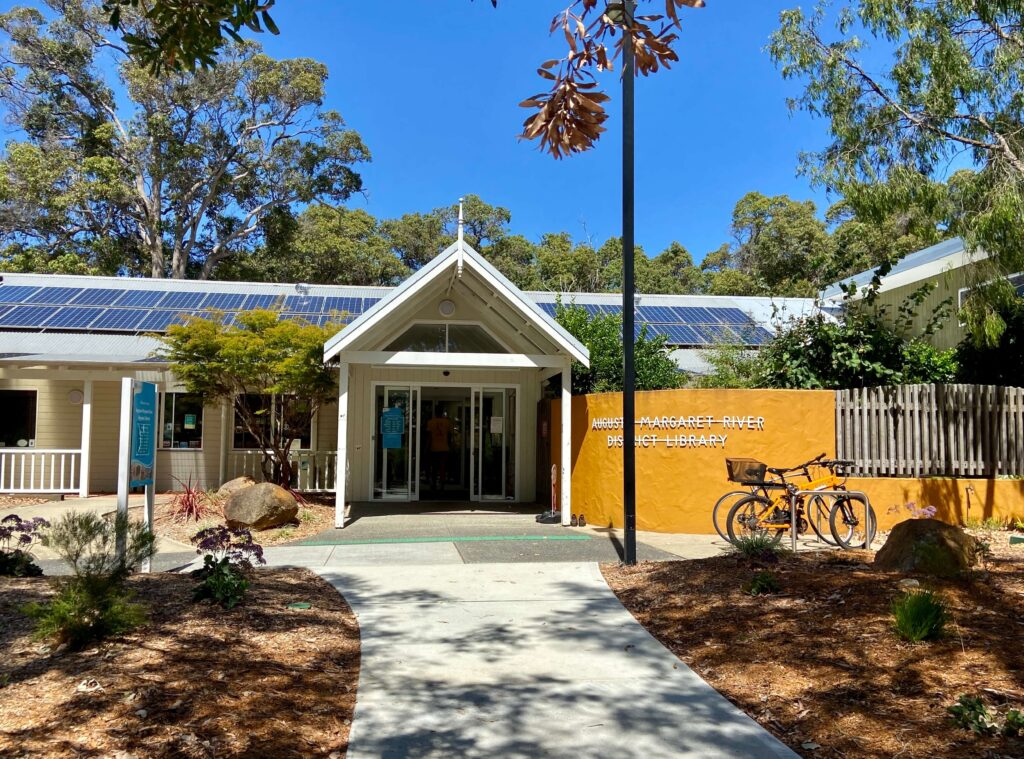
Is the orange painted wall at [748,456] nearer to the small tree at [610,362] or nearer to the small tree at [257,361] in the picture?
the small tree at [610,362]

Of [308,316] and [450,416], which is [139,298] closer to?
[308,316]

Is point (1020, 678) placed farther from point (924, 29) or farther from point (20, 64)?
point (20, 64)

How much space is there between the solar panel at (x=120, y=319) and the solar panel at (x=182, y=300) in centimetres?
85

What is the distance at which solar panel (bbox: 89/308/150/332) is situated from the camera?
1733 cm

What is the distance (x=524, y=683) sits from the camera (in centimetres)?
513

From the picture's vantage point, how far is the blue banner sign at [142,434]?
304 inches

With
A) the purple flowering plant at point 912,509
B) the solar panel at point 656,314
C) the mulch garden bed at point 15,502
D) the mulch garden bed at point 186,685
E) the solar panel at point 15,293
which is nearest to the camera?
the mulch garden bed at point 186,685

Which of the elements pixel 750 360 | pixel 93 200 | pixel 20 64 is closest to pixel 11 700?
pixel 750 360

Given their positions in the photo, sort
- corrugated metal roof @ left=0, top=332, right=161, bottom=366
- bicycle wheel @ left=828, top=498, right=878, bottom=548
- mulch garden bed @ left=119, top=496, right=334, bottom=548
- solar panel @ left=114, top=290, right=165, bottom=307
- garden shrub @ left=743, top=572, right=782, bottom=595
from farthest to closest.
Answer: solar panel @ left=114, top=290, right=165, bottom=307, corrugated metal roof @ left=0, top=332, right=161, bottom=366, mulch garden bed @ left=119, top=496, right=334, bottom=548, bicycle wheel @ left=828, top=498, right=878, bottom=548, garden shrub @ left=743, top=572, right=782, bottom=595

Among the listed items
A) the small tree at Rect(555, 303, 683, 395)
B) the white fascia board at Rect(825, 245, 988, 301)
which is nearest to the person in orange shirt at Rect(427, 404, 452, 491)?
the small tree at Rect(555, 303, 683, 395)

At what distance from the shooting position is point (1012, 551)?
845cm

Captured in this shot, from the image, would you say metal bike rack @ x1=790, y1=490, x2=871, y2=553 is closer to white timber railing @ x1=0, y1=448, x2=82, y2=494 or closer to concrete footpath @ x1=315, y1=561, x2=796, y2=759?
concrete footpath @ x1=315, y1=561, x2=796, y2=759

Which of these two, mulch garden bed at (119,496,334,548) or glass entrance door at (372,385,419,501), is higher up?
glass entrance door at (372,385,419,501)

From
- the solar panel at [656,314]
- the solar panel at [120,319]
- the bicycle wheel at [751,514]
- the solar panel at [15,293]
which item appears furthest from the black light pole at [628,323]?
the solar panel at [15,293]
